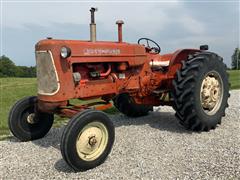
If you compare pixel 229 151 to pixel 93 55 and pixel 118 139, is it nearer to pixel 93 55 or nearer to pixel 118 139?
pixel 118 139

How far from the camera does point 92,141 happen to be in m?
4.82

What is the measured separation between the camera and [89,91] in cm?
574

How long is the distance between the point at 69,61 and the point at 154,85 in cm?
218

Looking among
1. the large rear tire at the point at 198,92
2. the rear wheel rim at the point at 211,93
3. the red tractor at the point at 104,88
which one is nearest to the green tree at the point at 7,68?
the red tractor at the point at 104,88

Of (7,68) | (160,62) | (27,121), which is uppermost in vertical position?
(7,68)

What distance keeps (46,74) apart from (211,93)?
3268mm

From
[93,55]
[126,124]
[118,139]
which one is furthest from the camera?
[126,124]

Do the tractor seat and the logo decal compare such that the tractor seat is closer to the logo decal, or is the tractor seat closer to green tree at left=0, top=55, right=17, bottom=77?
the logo decal

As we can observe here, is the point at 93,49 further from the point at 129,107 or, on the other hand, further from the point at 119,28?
the point at 129,107

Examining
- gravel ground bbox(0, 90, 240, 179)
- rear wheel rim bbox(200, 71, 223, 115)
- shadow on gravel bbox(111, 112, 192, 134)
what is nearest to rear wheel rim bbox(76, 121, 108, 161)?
gravel ground bbox(0, 90, 240, 179)

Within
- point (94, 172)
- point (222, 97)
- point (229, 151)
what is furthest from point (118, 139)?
point (222, 97)

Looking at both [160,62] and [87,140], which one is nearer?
[87,140]

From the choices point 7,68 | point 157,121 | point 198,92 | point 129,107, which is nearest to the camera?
point 198,92

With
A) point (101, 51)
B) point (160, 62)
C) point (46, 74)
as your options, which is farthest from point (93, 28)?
point (160, 62)
